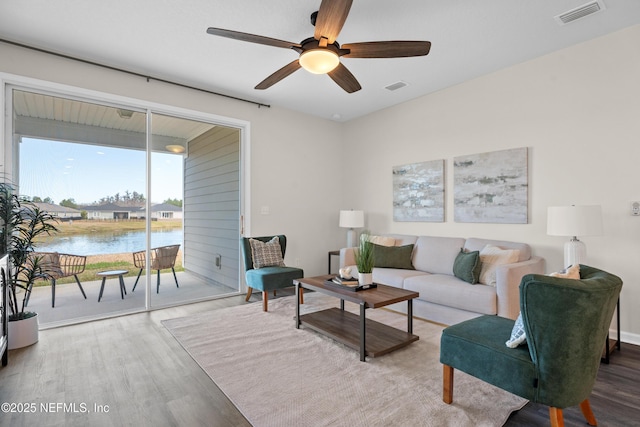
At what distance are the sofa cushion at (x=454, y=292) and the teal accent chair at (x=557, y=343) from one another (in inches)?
54.6

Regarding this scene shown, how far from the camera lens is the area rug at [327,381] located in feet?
6.28

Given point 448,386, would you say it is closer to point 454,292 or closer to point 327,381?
point 327,381

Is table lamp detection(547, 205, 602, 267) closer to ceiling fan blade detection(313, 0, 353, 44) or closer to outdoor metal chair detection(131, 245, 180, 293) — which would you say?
ceiling fan blade detection(313, 0, 353, 44)

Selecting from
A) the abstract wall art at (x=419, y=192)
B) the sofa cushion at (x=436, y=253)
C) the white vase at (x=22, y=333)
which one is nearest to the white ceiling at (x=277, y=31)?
the abstract wall art at (x=419, y=192)

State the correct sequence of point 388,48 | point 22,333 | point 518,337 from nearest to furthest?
point 518,337
point 388,48
point 22,333

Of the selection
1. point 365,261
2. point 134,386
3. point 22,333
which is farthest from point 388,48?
point 22,333

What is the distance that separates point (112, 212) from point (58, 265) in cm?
75

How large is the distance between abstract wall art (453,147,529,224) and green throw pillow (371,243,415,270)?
819 mm

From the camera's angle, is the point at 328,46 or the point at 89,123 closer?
the point at 328,46

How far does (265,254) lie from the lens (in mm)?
4414

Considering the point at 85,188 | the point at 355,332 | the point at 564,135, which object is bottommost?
the point at 355,332

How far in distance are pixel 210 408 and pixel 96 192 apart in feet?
9.50

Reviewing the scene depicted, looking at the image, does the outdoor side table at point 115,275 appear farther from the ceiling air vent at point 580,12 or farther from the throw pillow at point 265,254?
the ceiling air vent at point 580,12

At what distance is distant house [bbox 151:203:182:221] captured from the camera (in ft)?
13.6
